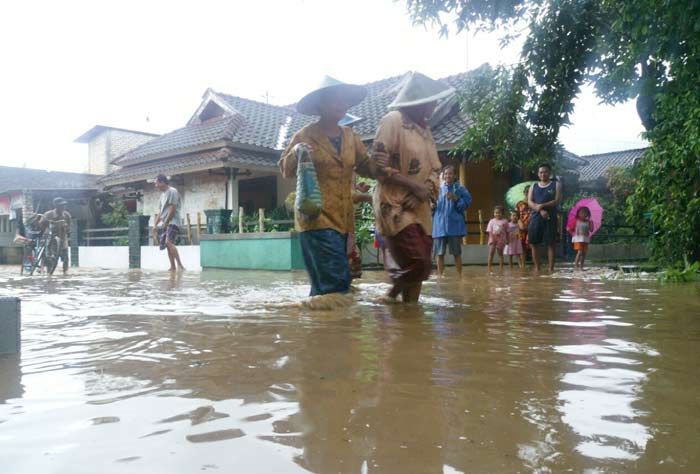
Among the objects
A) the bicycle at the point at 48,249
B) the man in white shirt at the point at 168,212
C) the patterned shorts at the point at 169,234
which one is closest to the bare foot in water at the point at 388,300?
the man in white shirt at the point at 168,212

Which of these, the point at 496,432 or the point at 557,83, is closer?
the point at 496,432

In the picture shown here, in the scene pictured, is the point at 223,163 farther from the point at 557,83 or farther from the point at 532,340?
the point at 532,340

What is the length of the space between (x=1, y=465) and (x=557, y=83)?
7.36m

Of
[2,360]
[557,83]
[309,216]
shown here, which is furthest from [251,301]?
[557,83]

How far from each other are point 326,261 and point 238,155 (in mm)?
11699

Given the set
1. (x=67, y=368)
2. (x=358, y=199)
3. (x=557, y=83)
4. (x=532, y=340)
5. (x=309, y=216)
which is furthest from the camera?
(x=557, y=83)

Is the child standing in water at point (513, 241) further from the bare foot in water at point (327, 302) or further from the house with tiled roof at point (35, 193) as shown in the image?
the house with tiled roof at point (35, 193)

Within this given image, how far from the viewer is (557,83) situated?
7492 millimetres

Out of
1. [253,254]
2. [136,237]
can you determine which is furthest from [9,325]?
[136,237]

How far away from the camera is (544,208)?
895 cm

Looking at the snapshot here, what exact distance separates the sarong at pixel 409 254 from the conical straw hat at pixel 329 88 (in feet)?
3.45

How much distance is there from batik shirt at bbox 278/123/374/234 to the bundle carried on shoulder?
177 mm

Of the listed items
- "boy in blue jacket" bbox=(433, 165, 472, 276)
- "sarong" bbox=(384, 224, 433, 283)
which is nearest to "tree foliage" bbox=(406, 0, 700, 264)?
"boy in blue jacket" bbox=(433, 165, 472, 276)

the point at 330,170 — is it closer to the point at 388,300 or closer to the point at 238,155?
the point at 388,300
